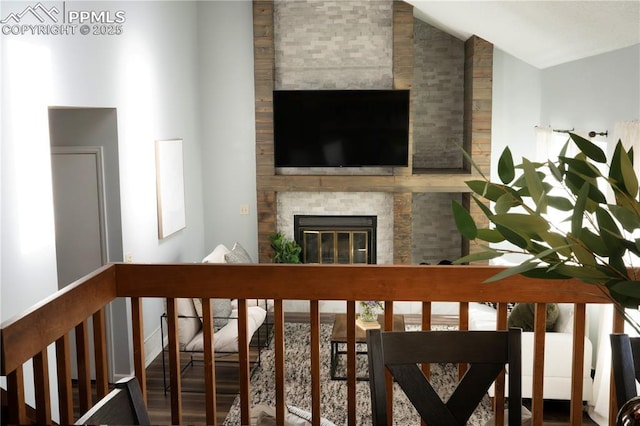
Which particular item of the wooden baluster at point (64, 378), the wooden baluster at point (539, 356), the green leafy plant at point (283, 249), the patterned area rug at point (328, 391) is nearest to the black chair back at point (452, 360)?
the wooden baluster at point (539, 356)

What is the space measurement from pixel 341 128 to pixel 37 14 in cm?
365

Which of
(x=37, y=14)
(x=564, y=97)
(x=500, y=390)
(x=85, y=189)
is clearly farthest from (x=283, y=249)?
(x=500, y=390)

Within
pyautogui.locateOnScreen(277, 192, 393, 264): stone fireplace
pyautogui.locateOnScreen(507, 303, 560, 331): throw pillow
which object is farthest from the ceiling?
pyautogui.locateOnScreen(277, 192, 393, 264): stone fireplace

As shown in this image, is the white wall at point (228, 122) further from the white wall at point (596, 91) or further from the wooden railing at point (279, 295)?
the wooden railing at point (279, 295)

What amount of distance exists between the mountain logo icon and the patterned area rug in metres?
2.74

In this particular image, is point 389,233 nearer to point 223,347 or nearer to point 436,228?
point 436,228

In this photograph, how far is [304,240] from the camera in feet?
23.3

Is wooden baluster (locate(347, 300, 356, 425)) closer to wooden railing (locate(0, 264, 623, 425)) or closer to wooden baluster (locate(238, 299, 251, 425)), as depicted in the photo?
wooden railing (locate(0, 264, 623, 425))

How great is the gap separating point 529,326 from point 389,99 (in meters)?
3.11

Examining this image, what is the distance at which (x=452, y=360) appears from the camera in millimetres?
1785

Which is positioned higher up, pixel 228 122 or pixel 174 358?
pixel 228 122

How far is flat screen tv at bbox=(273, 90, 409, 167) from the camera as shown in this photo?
6715 mm

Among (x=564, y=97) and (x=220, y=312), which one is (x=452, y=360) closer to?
(x=220, y=312)

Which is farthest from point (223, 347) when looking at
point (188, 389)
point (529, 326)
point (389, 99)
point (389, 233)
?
point (389, 99)
